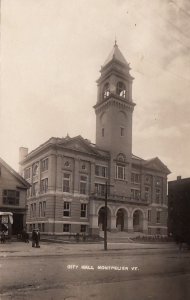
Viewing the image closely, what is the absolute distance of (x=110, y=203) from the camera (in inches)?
1609

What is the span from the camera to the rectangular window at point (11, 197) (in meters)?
32.4

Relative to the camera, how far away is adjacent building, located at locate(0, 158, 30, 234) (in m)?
32.3

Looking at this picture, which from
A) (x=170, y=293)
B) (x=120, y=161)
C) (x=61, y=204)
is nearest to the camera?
(x=170, y=293)

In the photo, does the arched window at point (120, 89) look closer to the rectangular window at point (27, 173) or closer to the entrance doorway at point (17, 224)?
the rectangular window at point (27, 173)

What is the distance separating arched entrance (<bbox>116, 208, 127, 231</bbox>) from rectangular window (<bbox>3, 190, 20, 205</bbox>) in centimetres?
1498

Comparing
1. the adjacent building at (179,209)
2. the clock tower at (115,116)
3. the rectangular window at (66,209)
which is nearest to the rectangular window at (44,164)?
the rectangular window at (66,209)

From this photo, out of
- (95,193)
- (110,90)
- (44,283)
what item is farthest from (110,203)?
(44,283)

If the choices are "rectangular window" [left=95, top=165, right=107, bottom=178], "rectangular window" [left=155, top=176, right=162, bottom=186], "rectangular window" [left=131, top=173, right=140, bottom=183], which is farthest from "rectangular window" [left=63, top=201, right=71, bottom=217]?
"rectangular window" [left=155, top=176, right=162, bottom=186]

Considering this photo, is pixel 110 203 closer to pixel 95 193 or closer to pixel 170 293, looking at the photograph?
pixel 95 193

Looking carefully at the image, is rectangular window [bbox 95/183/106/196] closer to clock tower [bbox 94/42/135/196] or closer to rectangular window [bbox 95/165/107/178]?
rectangular window [bbox 95/165/107/178]

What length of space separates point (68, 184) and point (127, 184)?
8.72 m

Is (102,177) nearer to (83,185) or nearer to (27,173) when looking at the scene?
(83,185)

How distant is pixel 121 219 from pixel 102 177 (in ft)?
20.6

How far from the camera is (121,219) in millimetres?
44125
